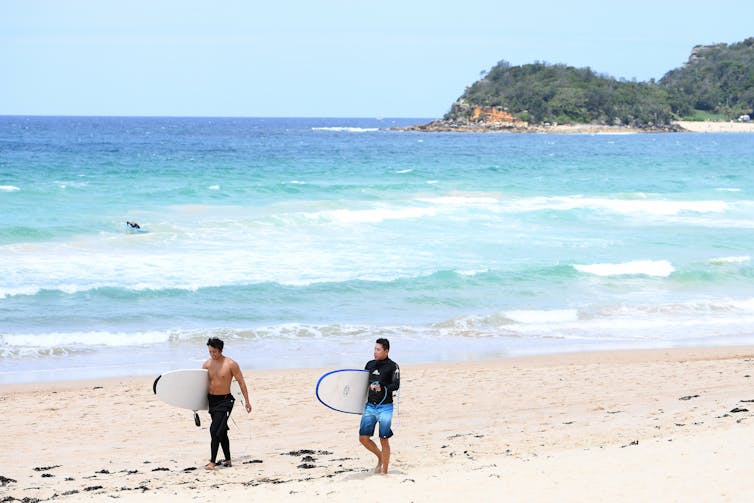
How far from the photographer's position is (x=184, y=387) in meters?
8.74

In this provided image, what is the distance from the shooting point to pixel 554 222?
30266 millimetres

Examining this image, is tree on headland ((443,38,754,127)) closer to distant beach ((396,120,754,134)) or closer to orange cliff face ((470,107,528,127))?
orange cliff face ((470,107,528,127))

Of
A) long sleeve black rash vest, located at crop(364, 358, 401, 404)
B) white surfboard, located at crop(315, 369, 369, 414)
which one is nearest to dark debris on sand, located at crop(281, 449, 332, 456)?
white surfboard, located at crop(315, 369, 369, 414)

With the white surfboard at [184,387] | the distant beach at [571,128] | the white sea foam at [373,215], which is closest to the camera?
the white surfboard at [184,387]

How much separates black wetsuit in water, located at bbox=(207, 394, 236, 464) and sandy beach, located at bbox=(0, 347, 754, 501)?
247 mm

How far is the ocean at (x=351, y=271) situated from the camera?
14938mm

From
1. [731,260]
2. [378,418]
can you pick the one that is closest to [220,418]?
[378,418]

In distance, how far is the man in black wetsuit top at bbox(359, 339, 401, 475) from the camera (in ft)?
25.8

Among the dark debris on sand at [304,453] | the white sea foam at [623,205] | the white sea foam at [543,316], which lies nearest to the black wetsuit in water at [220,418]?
the dark debris on sand at [304,453]

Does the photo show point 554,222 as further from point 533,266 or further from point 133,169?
point 133,169

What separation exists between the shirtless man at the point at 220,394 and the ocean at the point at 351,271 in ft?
15.1

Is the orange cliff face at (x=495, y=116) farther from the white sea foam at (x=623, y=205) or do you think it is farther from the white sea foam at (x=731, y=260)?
the white sea foam at (x=731, y=260)

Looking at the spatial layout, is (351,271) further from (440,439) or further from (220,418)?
(220,418)

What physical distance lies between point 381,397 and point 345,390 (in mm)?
441
